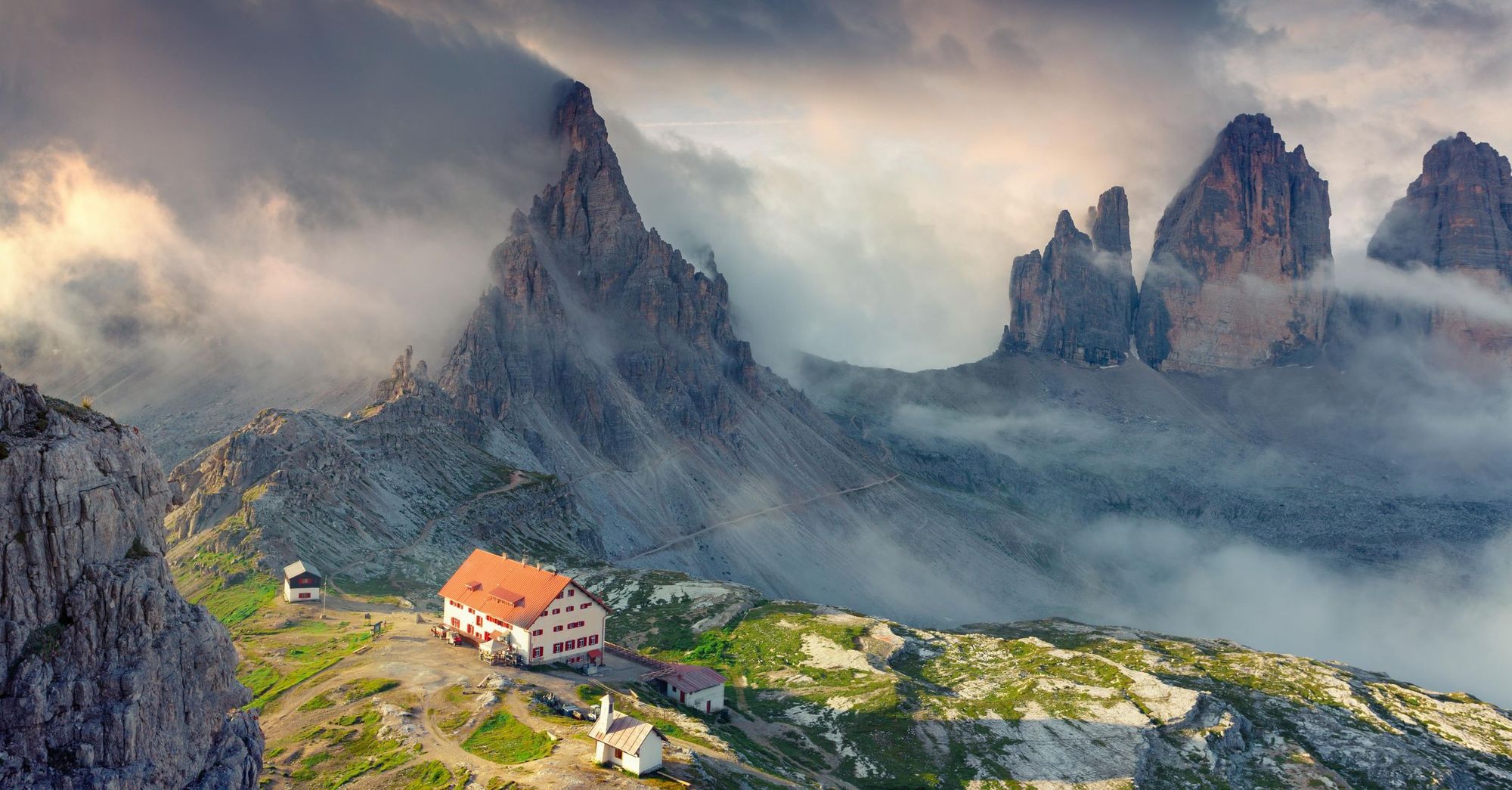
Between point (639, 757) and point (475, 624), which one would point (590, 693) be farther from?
point (639, 757)

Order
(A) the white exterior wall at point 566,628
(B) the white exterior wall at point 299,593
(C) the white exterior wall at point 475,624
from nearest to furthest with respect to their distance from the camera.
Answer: (C) the white exterior wall at point 475,624 → (A) the white exterior wall at point 566,628 → (B) the white exterior wall at point 299,593

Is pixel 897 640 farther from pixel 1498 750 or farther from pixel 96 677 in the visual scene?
pixel 96 677

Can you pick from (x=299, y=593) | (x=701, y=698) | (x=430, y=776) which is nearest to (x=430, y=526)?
(x=299, y=593)

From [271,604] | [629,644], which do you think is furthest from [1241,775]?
[271,604]

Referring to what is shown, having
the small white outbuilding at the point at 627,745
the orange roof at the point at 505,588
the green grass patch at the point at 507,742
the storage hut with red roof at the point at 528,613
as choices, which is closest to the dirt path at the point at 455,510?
the orange roof at the point at 505,588

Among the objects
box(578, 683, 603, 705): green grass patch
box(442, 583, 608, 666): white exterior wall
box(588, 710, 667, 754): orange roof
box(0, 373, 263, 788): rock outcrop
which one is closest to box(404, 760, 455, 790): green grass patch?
box(588, 710, 667, 754): orange roof

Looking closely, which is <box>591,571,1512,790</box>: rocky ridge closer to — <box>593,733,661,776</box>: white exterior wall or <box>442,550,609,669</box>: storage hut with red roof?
<box>442,550,609,669</box>: storage hut with red roof

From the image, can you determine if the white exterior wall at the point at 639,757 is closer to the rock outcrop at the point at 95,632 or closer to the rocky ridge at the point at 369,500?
the rock outcrop at the point at 95,632
